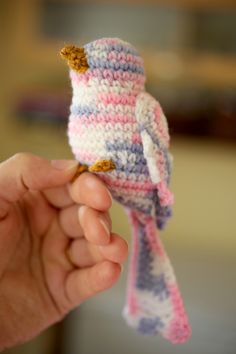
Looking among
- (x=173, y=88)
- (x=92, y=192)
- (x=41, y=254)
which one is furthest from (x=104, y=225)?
(x=173, y=88)

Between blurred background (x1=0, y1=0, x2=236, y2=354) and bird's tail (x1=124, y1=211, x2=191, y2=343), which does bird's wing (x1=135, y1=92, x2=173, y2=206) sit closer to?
bird's tail (x1=124, y1=211, x2=191, y2=343)

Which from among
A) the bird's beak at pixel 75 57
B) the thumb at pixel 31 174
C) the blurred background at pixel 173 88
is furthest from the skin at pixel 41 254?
the blurred background at pixel 173 88

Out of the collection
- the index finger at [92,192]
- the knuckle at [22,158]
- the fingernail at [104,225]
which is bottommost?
the fingernail at [104,225]

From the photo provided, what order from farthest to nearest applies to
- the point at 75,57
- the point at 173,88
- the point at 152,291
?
the point at 173,88 < the point at 152,291 < the point at 75,57

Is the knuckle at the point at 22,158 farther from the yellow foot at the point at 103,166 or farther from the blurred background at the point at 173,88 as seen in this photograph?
the blurred background at the point at 173,88

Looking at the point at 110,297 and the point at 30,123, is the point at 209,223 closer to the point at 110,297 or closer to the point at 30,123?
the point at 110,297

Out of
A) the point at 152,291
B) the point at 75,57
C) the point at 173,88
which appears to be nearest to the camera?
the point at 75,57

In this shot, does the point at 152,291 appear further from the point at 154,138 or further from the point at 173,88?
the point at 173,88

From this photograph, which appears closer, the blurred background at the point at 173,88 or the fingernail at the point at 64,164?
the fingernail at the point at 64,164
